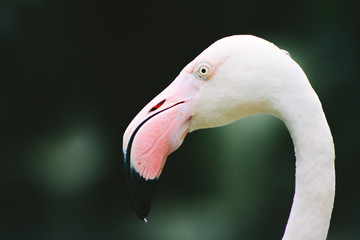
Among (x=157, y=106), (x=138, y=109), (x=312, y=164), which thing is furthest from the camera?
(x=138, y=109)

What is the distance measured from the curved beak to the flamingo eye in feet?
0.08

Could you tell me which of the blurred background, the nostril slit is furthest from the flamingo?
the blurred background

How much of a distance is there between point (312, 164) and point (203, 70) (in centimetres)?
32

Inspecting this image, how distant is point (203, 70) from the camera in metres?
1.12

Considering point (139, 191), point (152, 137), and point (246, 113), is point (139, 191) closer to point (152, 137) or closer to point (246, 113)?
point (152, 137)

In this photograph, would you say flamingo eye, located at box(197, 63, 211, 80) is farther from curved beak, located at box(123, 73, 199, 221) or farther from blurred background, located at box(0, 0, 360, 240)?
blurred background, located at box(0, 0, 360, 240)

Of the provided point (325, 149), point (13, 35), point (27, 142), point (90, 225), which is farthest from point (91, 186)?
point (325, 149)

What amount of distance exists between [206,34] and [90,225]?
1.36 m

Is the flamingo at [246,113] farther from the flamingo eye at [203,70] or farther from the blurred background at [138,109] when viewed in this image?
the blurred background at [138,109]

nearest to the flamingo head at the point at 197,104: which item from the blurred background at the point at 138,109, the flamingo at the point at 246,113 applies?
the flamingo at the point at 246,113

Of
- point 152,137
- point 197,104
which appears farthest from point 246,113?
point 152,137

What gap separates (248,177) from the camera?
2.76 m

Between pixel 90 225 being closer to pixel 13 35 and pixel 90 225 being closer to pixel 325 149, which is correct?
pixel 13 35

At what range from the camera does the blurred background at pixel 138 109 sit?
265 cm
